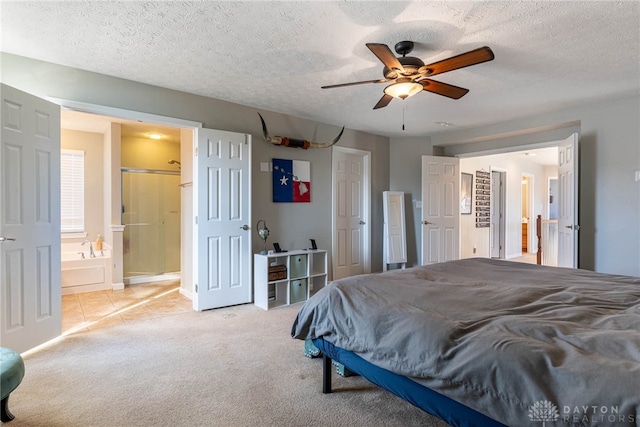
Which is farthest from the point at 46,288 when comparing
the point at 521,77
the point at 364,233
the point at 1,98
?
the point at 521,77

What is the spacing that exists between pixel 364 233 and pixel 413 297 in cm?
367

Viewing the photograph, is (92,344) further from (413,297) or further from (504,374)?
(504,374)

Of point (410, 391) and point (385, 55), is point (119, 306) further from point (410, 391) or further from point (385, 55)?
point (385, 55)

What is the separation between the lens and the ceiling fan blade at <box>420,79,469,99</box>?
2.54 meters

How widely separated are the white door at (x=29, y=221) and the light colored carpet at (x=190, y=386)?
28cm

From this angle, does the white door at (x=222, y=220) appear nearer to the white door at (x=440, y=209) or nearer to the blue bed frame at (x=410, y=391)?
the blue bed frame at (x=410, y=391)

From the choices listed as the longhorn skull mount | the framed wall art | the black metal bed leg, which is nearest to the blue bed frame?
the black metal bed leg

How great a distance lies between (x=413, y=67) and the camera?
2.32 m

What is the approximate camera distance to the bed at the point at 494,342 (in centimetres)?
102

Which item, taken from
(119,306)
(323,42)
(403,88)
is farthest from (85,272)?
(403,88)

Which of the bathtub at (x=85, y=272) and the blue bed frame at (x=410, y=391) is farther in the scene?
the bathtub at (x=85, y=272)

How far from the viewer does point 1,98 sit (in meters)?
2.41

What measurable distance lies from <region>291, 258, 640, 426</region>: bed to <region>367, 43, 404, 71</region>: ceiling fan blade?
142cm

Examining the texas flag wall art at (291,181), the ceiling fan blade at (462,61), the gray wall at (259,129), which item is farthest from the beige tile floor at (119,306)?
the ceiling fan blade at (462,61)
